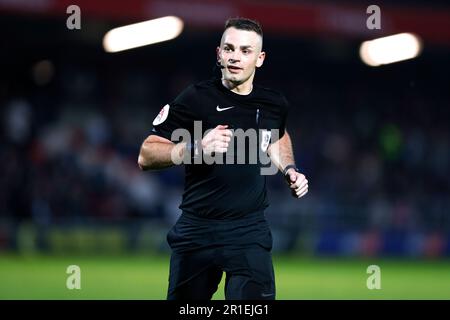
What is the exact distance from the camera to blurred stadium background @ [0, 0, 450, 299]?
61.3 feet

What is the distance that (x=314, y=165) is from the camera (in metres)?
24.0

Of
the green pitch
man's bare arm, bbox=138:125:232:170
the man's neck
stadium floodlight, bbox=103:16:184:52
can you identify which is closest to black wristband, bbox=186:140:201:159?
man's bare arm, bbox=138:125:232:170

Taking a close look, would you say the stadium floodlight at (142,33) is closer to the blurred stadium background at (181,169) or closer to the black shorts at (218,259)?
the blurred stadium background at (181,169)

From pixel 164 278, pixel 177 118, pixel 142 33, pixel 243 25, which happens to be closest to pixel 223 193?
pixel 177 118

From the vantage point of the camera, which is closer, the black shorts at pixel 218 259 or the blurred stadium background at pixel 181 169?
the black shorts at pixel 218 259

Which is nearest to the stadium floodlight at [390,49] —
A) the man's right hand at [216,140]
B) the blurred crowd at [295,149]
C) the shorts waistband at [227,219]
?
the blurred crowd at [295,149]

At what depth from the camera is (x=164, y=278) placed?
14031 millimetres

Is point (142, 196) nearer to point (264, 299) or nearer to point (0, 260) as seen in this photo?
point (0, 260)

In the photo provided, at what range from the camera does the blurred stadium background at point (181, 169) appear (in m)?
18.7

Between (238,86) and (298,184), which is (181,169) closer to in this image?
(238,86)

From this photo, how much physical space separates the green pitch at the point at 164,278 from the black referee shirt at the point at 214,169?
527cm

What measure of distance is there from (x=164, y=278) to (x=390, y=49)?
12.3 m

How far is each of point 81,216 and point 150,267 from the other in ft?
12.3

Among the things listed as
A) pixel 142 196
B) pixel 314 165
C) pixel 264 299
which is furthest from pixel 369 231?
pixel 264 299
